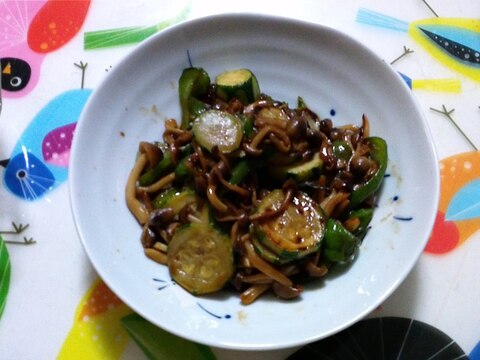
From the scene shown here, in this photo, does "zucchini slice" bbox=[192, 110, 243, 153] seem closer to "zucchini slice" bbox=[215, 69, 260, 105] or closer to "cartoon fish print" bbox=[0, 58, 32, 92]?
"zucchini slice" bbox=[215, 69, 260, 105]

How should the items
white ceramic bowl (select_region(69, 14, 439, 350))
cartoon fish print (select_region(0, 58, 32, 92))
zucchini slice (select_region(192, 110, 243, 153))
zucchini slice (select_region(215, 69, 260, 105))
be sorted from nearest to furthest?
1. white ceramic bowl (select_region(69, 14, 439, 350))
2. zucchini slice (select_region(192, 110, 243, 153))
3. zucchini slice (select_region(215, 69, 260, 105))
4. cartoon fish print (select_region(0, 58, 32, 92))

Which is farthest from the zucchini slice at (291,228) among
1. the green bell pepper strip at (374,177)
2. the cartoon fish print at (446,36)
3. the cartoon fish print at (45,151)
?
the cartoon fish print at (446,36)

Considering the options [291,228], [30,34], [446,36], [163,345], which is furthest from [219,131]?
[446,36]

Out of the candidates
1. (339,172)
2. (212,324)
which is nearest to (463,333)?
(339,172)

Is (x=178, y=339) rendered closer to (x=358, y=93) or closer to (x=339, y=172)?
(x=339, y=172)

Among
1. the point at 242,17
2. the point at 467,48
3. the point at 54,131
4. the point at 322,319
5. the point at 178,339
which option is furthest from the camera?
the point at 467,48

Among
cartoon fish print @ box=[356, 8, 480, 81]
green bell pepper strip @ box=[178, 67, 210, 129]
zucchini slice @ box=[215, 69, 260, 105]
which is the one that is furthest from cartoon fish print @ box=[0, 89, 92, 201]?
cartoon fish print @ box=[356, 8, 480, 81]
